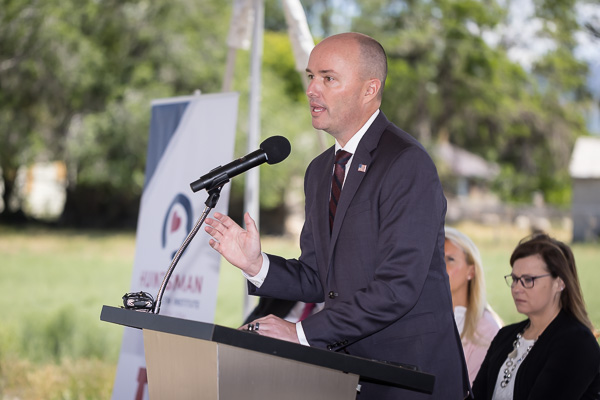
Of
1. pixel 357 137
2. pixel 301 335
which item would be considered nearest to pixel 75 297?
pixel 357 137

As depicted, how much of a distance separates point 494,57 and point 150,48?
24.1 feet

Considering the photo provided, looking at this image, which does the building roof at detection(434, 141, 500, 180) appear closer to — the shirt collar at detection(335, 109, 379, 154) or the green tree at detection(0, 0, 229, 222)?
the green tree at detection(0, 0, 229, 222)

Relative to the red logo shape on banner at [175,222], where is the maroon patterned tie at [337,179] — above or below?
above

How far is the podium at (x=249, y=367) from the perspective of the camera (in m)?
1.39

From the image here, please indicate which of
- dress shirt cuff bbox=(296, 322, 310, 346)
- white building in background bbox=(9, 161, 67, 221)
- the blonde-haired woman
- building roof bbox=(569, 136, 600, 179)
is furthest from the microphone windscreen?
white building in background bbox=(9, 161, 67, 221)

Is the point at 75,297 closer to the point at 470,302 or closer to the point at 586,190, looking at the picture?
the point at 586,190

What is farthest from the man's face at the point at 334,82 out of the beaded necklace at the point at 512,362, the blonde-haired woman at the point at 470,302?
the blonde-haired woman at the point at 470,302

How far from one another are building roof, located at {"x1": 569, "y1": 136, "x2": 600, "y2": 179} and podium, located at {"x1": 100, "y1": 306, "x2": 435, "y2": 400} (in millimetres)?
4260

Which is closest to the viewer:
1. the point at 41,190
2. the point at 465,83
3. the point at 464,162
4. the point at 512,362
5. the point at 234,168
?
the point at 234,168

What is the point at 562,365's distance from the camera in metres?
2.34

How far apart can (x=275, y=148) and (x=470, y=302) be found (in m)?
1.65

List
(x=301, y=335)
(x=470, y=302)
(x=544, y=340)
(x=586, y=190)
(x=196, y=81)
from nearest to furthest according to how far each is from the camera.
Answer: (x=301, y=335), (x=544, y=340), (x=470, y=302), (x=586, y=190), (x=196, y=81)

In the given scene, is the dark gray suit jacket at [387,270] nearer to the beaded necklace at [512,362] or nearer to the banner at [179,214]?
the beaded necklace at [512,362]

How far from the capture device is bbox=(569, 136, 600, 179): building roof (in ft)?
17.1
